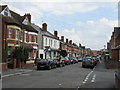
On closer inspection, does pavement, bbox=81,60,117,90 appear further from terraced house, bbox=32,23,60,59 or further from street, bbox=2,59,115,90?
terraced house, bbox=32,23,60,59

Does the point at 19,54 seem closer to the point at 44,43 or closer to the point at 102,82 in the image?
the point at 102,82

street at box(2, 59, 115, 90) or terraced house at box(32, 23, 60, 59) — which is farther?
terraced house at box(32, 23, 60, 59)

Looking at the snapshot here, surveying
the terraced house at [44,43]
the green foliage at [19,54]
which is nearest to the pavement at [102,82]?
the green foliage at [19,54]

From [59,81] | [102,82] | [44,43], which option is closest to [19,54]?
[59,81]

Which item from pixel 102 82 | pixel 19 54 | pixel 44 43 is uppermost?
pixel 44 43

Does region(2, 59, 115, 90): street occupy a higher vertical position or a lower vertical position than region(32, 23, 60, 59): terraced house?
lower

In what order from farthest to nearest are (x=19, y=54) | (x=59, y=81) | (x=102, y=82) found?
(x=19, y=54), (x=59, y=81), (x=102, y=82)

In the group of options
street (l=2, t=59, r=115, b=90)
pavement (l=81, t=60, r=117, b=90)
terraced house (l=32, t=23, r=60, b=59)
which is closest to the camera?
pavement (l=81, t=60, r=117, b=90)

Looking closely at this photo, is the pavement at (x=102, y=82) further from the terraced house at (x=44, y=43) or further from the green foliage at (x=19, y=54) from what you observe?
the terraced house at (x=44, y=43)

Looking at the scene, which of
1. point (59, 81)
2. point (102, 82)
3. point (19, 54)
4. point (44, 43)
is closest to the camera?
point (102, 82)

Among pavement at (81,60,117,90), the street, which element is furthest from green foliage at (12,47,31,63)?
pavement at (81,60,117,90)

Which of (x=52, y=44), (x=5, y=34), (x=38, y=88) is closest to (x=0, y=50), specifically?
(x=5, y=34)

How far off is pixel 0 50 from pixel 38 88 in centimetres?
1680

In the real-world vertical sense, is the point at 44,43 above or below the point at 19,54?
above
